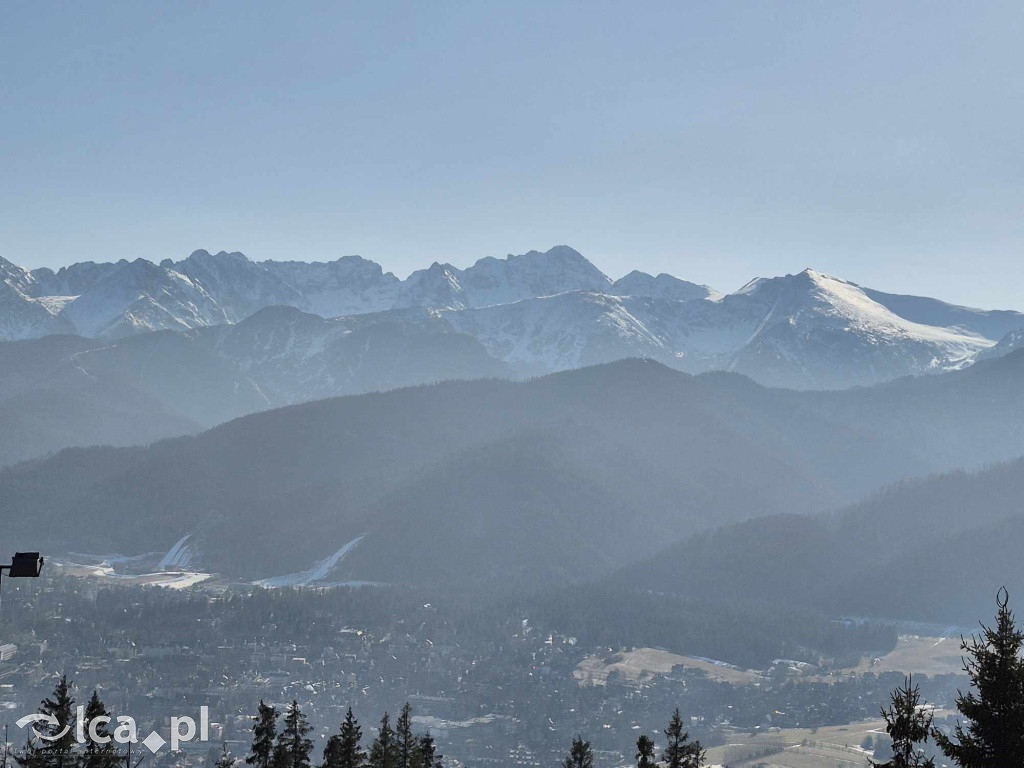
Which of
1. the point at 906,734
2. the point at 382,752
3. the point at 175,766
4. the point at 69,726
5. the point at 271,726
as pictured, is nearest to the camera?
the point at 906,734

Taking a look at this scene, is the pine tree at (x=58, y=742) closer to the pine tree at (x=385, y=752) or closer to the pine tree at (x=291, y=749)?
the pine tree at (x=291, y=749)

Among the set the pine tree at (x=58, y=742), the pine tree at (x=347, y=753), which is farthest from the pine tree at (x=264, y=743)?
the pine tree at (x=58, y=742)

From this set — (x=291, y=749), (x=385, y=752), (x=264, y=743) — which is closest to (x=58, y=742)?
(x=264, y=743)

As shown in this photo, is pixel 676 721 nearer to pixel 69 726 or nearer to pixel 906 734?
pixel 69 726

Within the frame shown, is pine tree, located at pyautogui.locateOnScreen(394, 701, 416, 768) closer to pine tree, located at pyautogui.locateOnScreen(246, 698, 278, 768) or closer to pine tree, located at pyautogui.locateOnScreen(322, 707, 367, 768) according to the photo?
pine tree, located at pyautogui.locateOnScreen(322, 707, 367, 768)

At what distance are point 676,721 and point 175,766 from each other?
142 metres

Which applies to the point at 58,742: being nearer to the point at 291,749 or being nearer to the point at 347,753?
the point at 291,749

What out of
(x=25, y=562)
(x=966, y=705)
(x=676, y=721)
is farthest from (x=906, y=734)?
(x=676, y=721)

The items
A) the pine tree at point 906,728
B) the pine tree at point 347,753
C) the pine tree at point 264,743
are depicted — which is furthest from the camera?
the pine tree at point 347,753

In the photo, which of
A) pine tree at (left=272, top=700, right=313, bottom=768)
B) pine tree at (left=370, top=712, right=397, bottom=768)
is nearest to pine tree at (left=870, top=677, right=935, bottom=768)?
pine tree at (left=272, top=700, right=313, bottom=768)

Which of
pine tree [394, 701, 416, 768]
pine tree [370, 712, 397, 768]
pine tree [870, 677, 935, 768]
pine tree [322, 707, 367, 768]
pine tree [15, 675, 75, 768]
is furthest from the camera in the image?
pine tree [370, 712, 397, 768]

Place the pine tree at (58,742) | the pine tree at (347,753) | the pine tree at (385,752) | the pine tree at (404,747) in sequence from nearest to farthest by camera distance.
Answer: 1. the pine tree at (58,742)
2. the pine tree at (347,753)
3. the pine tree at (404,747)
4. the pine tree at (385,752)

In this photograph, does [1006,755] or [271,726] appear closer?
[1006,755]

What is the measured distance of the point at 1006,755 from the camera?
1516 inches
